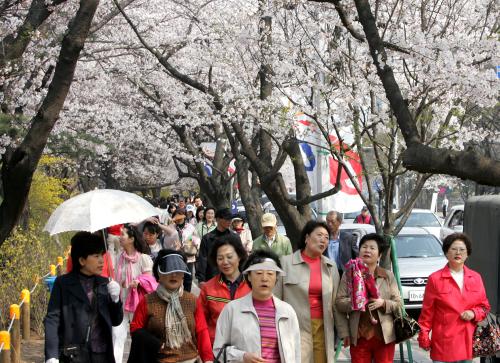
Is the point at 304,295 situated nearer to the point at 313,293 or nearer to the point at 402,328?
the point at 313,293

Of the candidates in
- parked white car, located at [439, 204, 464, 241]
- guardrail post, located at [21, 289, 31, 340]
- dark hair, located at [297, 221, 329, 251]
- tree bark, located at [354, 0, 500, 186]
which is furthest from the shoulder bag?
parked white car, located at [439, 204, 464, 241]

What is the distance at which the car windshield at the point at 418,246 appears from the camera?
16.5 meters

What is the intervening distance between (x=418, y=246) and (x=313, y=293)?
374 inches

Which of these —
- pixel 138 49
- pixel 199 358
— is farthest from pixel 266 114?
pixel 199 358

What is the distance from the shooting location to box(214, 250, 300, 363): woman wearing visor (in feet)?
19.7

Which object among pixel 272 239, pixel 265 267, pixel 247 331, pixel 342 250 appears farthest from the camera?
pixel 342 250

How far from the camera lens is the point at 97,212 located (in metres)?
8.19

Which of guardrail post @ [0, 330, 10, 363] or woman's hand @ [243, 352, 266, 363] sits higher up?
guardrail post @ [0, 330, 10, 363]

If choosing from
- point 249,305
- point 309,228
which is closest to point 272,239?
point 309,228

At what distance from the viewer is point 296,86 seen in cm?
1402

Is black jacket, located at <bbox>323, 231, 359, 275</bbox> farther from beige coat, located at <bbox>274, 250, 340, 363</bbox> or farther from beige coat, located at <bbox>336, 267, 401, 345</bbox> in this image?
beige coat, located at <bbox>274, 250, 340, 363</bbox>

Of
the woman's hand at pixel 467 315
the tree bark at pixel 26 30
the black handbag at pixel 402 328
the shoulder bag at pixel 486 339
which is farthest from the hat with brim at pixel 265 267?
the tree bark at pixel 26 30

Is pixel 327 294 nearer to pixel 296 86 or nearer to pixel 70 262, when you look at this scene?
pixel 70 262

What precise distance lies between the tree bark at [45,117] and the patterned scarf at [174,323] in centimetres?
225
